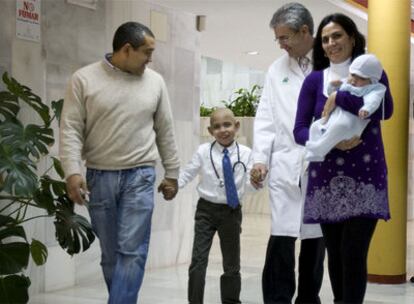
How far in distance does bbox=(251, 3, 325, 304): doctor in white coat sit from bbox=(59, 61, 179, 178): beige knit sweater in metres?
0.67

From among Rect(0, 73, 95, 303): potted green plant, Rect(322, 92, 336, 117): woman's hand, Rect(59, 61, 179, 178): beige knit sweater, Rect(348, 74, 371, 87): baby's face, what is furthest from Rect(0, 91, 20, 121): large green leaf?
Rect(348, 74, 371, 87): baby's face

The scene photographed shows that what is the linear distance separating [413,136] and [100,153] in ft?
44.1

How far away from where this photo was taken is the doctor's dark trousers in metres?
4.43

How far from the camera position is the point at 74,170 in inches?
170

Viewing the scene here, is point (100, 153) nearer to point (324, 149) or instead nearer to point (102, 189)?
point (102, 189)

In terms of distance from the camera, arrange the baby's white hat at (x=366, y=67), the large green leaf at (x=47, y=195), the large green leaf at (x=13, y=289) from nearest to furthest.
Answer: the baby's white hat at (x=366, y=67) → the large green leaf at (x=13, y=289) → the large green leaf at (x=47, y=195)

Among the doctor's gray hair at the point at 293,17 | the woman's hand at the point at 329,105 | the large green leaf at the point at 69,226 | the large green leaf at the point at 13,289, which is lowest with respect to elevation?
the large green leaf at the point at 13,289

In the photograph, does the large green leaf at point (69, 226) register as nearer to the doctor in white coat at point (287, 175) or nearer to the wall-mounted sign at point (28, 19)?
the doctor in white coat at point (287, 175)

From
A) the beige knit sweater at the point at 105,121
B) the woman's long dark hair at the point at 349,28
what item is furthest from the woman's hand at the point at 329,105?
the beige knit sweater at the point at 105,121

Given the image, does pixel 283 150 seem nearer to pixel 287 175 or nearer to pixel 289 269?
pixel 287 175

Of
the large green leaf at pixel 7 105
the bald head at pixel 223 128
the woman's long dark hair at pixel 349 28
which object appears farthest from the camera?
the bald head at pixel 223 128

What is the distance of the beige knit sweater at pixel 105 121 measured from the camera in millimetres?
4363

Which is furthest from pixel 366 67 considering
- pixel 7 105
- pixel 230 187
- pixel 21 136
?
pixel 7 105

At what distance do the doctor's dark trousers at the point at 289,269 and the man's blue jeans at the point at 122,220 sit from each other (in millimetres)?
737
